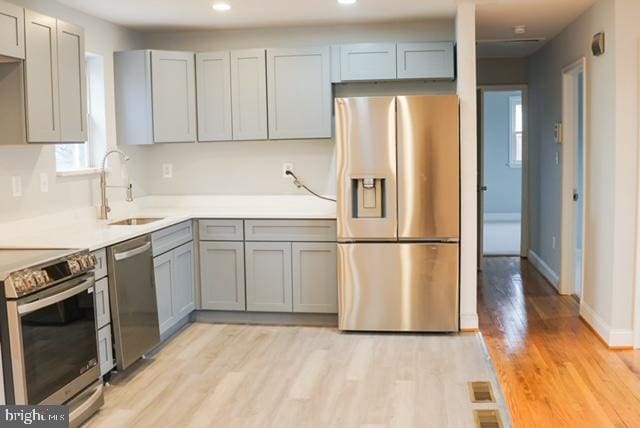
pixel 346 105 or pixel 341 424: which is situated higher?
pixel 346 105

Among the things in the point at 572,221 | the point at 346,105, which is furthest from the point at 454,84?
the point at 572,221

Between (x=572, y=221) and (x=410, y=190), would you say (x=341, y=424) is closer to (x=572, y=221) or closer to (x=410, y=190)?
(x=410, y=190)

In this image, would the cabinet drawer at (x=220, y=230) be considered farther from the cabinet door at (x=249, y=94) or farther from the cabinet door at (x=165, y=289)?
the cabinet door at (x=249, y=94)

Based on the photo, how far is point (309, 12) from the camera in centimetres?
505

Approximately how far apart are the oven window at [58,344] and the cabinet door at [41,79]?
99 cm

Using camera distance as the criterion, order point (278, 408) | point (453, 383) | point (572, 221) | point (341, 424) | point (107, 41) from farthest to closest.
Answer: point (572, 221), point (107, 41), point (453, 383), point (278, 408), point (341, 424)

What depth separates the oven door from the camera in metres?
2.95

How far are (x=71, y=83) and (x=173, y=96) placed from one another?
1344 millimetres

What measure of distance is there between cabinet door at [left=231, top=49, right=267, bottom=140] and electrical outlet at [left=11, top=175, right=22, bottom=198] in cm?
179

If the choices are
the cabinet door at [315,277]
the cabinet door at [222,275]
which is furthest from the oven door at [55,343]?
the cabinet door at [315,277]

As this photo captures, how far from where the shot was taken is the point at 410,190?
191 inches

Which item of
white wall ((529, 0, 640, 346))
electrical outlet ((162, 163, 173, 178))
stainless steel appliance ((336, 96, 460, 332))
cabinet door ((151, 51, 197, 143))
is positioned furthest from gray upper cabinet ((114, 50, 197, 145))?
white wall ((529, 0, 640, 346))

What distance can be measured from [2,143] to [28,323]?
1.17 m

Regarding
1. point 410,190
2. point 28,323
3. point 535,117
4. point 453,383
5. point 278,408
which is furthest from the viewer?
point 535,117
